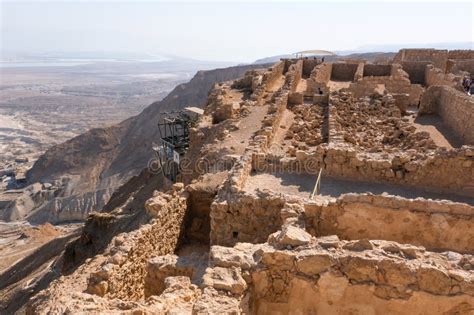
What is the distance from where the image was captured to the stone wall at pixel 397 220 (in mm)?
6238

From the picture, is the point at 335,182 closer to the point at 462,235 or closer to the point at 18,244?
the point at 462,235

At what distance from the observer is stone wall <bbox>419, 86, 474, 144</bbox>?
12.7 meters

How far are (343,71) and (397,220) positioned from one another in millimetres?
21150

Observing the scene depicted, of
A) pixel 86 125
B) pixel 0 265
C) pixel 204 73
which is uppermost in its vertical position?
pixel 204 73

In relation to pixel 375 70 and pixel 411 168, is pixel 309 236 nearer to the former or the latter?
pixel 411 168

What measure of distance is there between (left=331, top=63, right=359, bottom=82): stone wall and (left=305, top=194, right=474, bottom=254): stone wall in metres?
20.6

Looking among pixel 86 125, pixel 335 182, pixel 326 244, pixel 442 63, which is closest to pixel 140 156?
pixel 442 63

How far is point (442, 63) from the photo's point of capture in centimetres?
2592

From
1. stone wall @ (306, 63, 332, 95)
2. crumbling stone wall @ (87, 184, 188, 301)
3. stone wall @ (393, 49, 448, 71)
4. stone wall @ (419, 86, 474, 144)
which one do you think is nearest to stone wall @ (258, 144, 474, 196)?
crumbling stone wall @ (87, 184, 188, 301)

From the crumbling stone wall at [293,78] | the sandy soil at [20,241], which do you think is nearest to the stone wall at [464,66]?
the crumbling stone wall at [293,78]

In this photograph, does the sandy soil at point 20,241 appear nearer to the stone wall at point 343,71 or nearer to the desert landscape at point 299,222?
the desert landscape at point 299,222

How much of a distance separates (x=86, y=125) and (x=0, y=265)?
82.0 meters

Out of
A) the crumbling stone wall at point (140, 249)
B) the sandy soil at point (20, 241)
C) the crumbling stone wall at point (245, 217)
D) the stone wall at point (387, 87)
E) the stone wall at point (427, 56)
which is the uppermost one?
the stone wall at point (427, 56)

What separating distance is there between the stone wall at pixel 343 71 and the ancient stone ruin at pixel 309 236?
11.3 m
